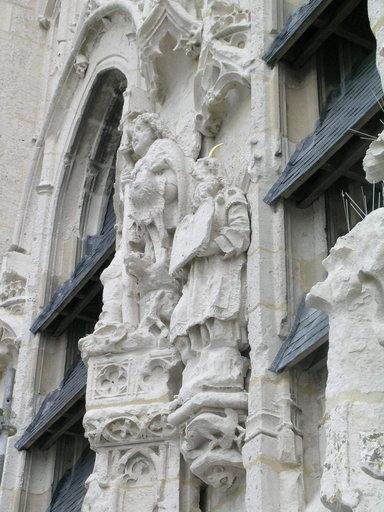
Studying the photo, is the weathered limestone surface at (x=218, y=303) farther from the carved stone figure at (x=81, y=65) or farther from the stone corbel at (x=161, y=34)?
the carved stone figure at (x=81, y=65)

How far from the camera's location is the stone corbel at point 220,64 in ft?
29.1

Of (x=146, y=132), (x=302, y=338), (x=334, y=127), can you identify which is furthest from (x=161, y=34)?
(x=302, y=338)

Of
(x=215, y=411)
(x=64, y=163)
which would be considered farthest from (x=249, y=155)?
(x=64, y=163)

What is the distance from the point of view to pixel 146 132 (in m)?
9.35

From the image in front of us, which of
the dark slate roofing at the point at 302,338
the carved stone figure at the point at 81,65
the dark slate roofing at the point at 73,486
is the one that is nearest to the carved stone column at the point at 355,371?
the dark slate roofing at the point at 302,338

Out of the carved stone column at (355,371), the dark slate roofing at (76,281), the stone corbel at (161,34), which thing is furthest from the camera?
the dark slate roofing at (76,281)

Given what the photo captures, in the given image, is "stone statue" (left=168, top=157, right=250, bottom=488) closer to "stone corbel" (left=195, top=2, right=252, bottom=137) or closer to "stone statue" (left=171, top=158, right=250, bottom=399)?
"stone statue" (left=171, top=158, right=250, bottom=399)

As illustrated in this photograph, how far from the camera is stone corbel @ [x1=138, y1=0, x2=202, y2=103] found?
31.9ft

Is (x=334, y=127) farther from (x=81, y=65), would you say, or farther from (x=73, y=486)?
(x=81, y=65)

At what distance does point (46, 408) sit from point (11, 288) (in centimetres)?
282

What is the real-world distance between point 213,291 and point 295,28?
88.0 inches

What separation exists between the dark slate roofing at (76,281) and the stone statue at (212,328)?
3.43 metres

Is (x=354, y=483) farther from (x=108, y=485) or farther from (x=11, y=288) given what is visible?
(x=11, y=288)

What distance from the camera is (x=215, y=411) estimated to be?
7.30 m
